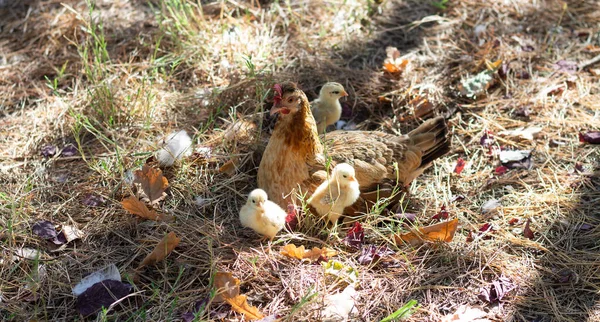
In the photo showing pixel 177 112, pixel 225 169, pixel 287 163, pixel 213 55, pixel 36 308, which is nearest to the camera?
pixel 36 308

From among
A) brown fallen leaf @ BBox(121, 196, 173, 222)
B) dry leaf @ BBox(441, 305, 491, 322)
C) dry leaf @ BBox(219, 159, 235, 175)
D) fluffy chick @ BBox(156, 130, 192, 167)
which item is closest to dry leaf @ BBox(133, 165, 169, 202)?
brown fallen leaf @ BBox(121, 196, 173, 222)

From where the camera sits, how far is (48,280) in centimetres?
319

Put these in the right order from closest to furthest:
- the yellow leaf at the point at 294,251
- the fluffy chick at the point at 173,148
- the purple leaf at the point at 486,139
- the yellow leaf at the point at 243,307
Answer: the yellow leaf at the point at 243,307
the yellow leaf at the point at 294,251
the fluffy chick at the point at 173,148
the purple leaf at the point at 486,139

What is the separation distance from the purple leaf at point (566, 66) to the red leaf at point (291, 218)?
266 cm

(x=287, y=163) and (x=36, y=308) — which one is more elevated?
(x=287, y=163)

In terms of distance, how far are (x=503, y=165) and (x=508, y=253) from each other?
35.6 inches

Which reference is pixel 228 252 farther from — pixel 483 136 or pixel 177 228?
pixel 483 136

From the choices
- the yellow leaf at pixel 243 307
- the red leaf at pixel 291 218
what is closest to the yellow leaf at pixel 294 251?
the red leaf at pixel 291 218

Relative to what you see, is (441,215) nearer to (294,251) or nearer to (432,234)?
(432,234)

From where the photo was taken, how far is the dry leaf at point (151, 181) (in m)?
3.64

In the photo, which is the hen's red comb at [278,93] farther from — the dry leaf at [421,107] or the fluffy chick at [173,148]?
the dry leaf at [421,107]

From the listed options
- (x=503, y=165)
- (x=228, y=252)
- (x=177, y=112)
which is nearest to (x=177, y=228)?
(x=228, y=252)

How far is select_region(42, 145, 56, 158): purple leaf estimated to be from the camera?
13.3ft

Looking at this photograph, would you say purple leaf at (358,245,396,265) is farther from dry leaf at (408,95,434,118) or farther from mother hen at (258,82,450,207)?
dry leaf at (408,95,434,118)
